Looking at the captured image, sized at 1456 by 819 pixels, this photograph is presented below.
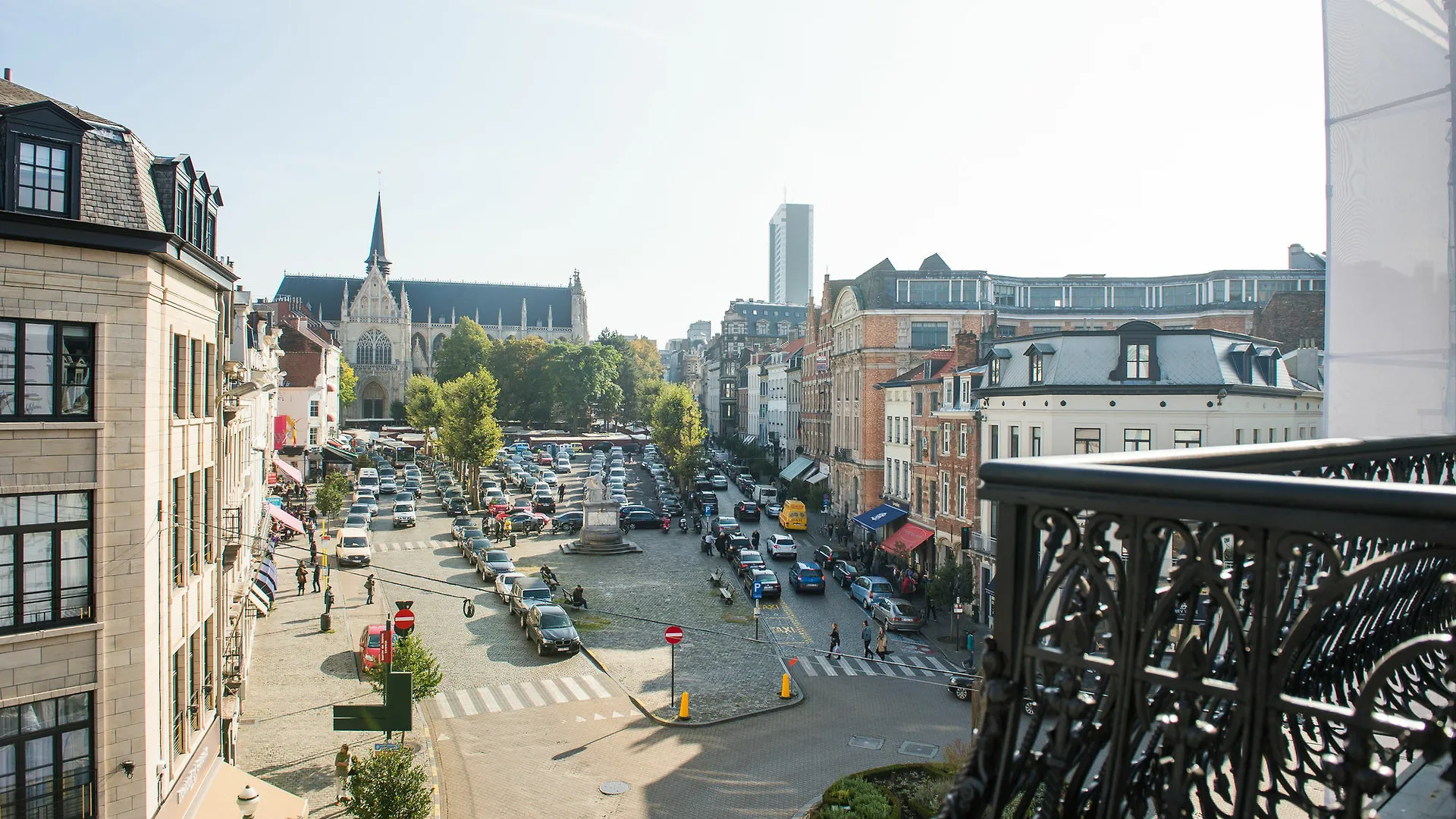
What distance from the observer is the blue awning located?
1672 inches

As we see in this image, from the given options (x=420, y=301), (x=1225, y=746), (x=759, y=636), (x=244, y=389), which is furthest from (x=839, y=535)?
(x=420, y=301)

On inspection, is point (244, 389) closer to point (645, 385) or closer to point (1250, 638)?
point (1250, 638)

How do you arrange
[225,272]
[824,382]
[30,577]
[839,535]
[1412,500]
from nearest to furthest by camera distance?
[1412,500]
[30,577]
[225,272]
[839,535]
[824,382]

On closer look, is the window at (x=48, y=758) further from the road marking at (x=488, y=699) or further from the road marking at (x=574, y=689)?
the road marking at (x=574, y=689)

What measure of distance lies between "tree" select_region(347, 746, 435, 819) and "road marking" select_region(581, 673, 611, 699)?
887 cm

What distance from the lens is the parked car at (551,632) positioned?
1086 inches

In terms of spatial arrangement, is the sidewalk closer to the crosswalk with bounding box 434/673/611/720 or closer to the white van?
the crosswalk with bounding box 434/673/611/720

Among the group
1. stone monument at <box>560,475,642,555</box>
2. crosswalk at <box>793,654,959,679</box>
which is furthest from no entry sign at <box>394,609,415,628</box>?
stone monument at <box>560,475,642,555</box>

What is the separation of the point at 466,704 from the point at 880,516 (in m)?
24.3

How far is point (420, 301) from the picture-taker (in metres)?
144

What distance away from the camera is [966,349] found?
121ft

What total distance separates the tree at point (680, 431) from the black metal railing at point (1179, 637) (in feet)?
203

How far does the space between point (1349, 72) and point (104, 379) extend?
67.9 ft

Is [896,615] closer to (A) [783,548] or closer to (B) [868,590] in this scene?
(B) [868,590]
